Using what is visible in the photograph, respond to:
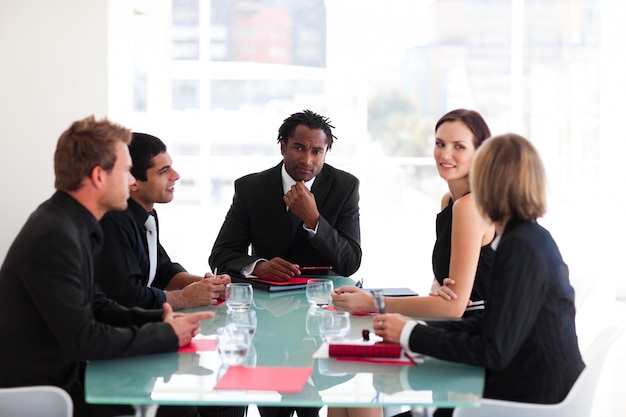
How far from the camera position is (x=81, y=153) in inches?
89.7

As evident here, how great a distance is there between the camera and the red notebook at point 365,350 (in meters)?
2.14

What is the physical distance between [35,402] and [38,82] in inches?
193

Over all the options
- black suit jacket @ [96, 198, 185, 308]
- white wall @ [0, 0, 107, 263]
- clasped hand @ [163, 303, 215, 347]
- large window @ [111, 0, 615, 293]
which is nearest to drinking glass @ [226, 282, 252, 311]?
black suit jacket @ [96, 198, 185, 308]

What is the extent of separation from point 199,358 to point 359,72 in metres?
5.57

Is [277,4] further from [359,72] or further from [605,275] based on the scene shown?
[605,275]

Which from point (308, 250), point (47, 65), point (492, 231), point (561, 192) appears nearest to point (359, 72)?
point (561, 192)

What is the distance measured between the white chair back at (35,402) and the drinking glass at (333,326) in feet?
2.17

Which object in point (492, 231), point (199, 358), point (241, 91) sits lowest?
point (199, 358)

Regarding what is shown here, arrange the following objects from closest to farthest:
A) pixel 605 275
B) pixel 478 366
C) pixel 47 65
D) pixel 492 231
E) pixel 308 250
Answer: pixel 478 366
pixel 492 231
pixel 308 250
pixel 47 65
pixel 605 275

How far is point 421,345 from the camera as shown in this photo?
211 cm

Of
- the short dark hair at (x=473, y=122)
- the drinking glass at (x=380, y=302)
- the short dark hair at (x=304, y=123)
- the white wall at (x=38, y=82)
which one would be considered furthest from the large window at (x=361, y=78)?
the drinking glass at (x=380, y=302)

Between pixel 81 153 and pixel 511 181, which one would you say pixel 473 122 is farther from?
pixel 81 153

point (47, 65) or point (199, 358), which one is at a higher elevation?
point (47, 65)

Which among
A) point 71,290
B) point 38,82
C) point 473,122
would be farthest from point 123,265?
point 38,82
